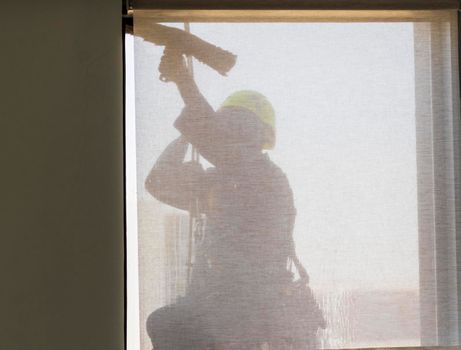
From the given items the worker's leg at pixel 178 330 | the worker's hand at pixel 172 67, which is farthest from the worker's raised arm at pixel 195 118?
the worker's leg at pixel 178 330

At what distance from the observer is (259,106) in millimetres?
2061

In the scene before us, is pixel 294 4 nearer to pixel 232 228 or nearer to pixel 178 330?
pixel 232 228

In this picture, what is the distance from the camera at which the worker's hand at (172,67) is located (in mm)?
2045

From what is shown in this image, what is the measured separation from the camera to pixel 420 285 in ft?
6.77

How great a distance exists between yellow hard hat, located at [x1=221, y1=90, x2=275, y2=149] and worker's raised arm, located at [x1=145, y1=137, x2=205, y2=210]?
22 centimetres

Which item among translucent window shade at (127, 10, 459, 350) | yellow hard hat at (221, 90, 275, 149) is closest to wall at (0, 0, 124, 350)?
translucent window shade at (127, 10, 459, 350)

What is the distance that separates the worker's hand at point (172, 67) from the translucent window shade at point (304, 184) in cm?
2

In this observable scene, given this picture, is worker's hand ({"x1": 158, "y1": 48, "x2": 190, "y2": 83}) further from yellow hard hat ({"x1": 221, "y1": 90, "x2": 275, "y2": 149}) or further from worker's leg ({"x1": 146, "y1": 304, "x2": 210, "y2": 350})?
worker's leg ({"x1": 146, "y1": 304, "x2": 210, "y2": 350})

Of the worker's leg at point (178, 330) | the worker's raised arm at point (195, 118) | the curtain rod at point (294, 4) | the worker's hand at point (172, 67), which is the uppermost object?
the curtain rod at point (294, 4)

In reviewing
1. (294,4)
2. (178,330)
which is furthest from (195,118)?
(178,330)

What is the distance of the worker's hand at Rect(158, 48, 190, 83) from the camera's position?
2.04 metres

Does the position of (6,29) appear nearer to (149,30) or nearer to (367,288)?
(149,30)

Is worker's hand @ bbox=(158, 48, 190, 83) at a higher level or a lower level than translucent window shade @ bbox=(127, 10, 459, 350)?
higher

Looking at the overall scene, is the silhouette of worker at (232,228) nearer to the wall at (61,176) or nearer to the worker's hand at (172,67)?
the worker's hand at (172,67)
